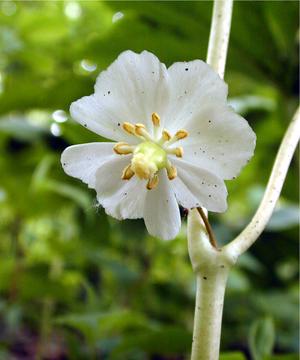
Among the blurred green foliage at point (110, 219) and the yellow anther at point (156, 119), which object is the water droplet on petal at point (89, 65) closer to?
the blurred green foliage at point (110, 219)

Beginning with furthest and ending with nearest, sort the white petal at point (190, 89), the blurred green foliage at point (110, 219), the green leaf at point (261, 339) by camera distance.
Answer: the blurred green foliage at point (110, 219), the green leaf at point (261, 339), the white petal at point (190, 89)

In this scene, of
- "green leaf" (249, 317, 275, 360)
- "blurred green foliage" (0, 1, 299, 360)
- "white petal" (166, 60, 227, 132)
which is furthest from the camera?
"blurred green foliage" (0, 1, 299, 360)

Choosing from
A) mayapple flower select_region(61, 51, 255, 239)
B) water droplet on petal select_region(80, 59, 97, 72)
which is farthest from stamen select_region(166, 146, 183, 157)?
water droplet on petal select_region(80, 59, 97, 72)

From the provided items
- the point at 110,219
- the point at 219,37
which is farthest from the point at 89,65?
the point at 219,37

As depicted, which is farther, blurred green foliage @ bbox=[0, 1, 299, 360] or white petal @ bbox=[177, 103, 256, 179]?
blurred green foliage @ bbox=[0, 1, 299, 360]

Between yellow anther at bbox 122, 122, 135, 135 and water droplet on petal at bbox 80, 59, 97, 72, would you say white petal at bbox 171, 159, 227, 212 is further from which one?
water droplet on petal at bbox 80, 59, 97, 72

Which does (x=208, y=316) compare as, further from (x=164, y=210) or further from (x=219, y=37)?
(x=219, y=37)

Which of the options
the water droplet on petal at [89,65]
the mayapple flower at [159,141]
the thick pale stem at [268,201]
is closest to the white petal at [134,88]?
the mayapple flower at [159,141]

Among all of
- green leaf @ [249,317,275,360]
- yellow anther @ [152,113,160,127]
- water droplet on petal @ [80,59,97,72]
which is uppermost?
water droplet on petal @ [80,59,97,72]

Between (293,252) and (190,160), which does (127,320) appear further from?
(293,252)
